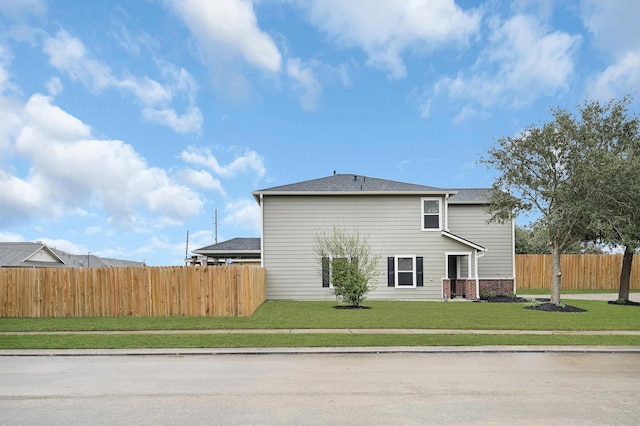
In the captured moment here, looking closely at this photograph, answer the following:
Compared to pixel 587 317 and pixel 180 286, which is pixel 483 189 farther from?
pixel 180 286

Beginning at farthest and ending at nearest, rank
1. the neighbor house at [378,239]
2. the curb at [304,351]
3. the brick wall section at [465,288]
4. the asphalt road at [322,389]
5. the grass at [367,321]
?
the neighbor house at [378,239] → the brick wall section at [465,288] → the grass at [367,321] → the curb at [304,351] → the asphalt road at [322,389]

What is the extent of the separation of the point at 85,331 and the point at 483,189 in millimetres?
22978

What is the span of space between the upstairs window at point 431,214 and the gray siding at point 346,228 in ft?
0.85

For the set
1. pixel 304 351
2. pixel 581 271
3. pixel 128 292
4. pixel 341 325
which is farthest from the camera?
pixel 581 271

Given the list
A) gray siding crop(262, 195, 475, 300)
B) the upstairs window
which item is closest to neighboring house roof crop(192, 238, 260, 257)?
gray siding crop(262, 195, 475, 300)

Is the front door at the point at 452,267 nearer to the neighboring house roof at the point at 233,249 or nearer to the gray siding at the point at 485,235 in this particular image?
the gray siding at the point at 485,235

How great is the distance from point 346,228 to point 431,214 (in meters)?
4.23

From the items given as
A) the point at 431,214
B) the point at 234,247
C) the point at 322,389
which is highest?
the point at 431,214

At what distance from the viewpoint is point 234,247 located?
31.9m

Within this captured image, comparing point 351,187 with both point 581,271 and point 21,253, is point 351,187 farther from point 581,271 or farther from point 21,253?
point 21,253

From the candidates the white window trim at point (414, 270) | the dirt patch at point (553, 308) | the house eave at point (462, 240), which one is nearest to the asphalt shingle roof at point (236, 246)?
the white window trim at point (414, 270)

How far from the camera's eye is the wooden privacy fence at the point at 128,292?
16.3 metres

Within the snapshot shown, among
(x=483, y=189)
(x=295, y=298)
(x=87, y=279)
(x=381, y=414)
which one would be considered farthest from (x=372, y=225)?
(x=381, y=414)

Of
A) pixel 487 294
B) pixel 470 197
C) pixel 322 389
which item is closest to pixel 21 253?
pixel 470 197
